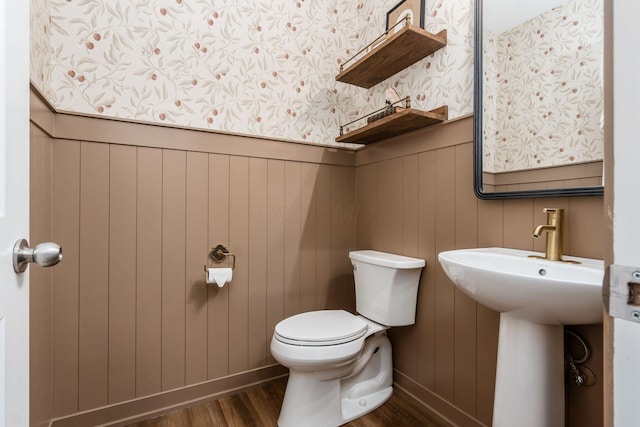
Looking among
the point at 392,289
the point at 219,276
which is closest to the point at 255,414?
the point at 219,276

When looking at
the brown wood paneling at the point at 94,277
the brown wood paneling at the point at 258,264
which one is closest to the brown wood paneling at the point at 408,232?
the brown wood paneling at the point at 258,264

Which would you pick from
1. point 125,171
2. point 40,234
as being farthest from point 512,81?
point 40,234

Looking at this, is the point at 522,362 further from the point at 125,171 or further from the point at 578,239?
the point at 125,171

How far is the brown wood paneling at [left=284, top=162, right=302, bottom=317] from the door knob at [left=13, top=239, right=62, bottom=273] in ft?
4.49

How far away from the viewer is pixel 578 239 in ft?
3.52

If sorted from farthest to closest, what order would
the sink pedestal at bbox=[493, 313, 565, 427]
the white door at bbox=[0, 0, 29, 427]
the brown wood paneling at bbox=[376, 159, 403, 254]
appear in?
the brown wood paneling at bbox=[376, 159, 403, 254] < the sink pedestal at bbox=[493, 313, 565, 427] < the white door at bbox=[0, 0, 29, 427]

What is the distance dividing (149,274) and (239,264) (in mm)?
440

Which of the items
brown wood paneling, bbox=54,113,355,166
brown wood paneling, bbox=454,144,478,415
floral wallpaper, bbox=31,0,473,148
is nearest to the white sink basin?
brown wood paneling, bbox=454,144,478,415

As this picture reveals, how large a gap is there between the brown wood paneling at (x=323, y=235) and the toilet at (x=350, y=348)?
0.96ft

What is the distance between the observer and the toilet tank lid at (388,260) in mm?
1539

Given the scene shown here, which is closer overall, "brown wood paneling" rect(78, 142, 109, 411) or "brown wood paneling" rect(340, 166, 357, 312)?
"brown wood paneling" rect(78, 142, 109, 411)

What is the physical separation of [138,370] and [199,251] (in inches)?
24.7

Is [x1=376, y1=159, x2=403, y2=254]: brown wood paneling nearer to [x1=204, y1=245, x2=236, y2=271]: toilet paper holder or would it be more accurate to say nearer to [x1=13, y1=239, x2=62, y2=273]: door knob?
[x1=204, y1=245, x2=236, y2=271]: toilet paper holder

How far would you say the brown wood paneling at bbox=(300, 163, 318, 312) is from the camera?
1.96m
